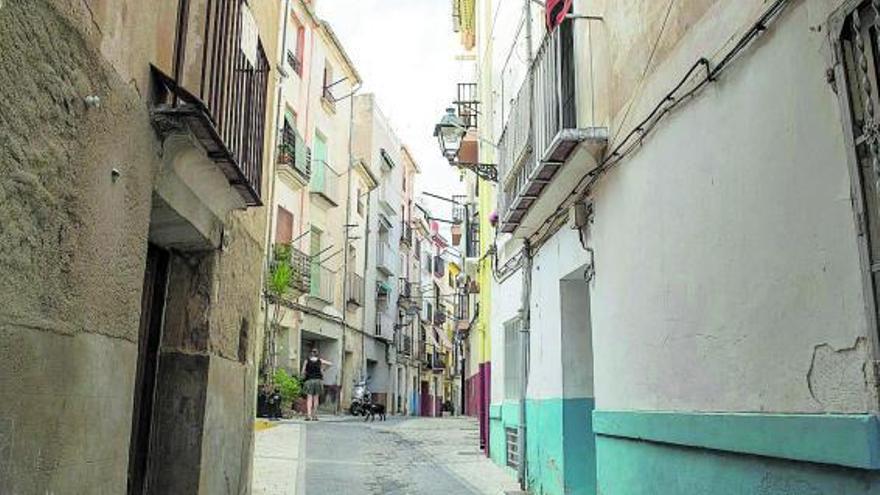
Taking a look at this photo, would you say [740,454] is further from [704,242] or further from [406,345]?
[406,345]

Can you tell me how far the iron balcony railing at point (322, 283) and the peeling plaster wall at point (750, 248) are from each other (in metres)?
18.2

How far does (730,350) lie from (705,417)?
17.6 inches

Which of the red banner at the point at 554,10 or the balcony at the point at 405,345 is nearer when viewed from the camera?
the red banner at the point at 554,10

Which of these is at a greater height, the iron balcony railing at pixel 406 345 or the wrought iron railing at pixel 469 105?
the wrought iron railing at pixel 469 105

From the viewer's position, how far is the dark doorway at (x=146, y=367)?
16.9 ft

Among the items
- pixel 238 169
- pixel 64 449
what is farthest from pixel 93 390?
→ pixel 238 169

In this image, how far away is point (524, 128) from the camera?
8.16m

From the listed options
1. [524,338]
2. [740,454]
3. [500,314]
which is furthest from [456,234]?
[740,454]

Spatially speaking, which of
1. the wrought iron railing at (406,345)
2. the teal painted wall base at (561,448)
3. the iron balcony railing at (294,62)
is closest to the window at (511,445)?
the teal painted wall base at (561,448)

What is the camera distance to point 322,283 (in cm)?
2428

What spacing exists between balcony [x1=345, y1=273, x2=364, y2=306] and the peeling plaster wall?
22.6 meters

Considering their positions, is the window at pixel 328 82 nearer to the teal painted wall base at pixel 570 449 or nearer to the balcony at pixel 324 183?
the balcony at pixel 324 183

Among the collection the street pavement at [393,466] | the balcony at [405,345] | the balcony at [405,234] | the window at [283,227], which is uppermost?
the balcony at [405,234]

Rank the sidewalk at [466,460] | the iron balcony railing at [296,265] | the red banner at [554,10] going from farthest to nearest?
the iron balcony railing at [296,265], the sidewalk at [466,460], the red banner at [554,10]
